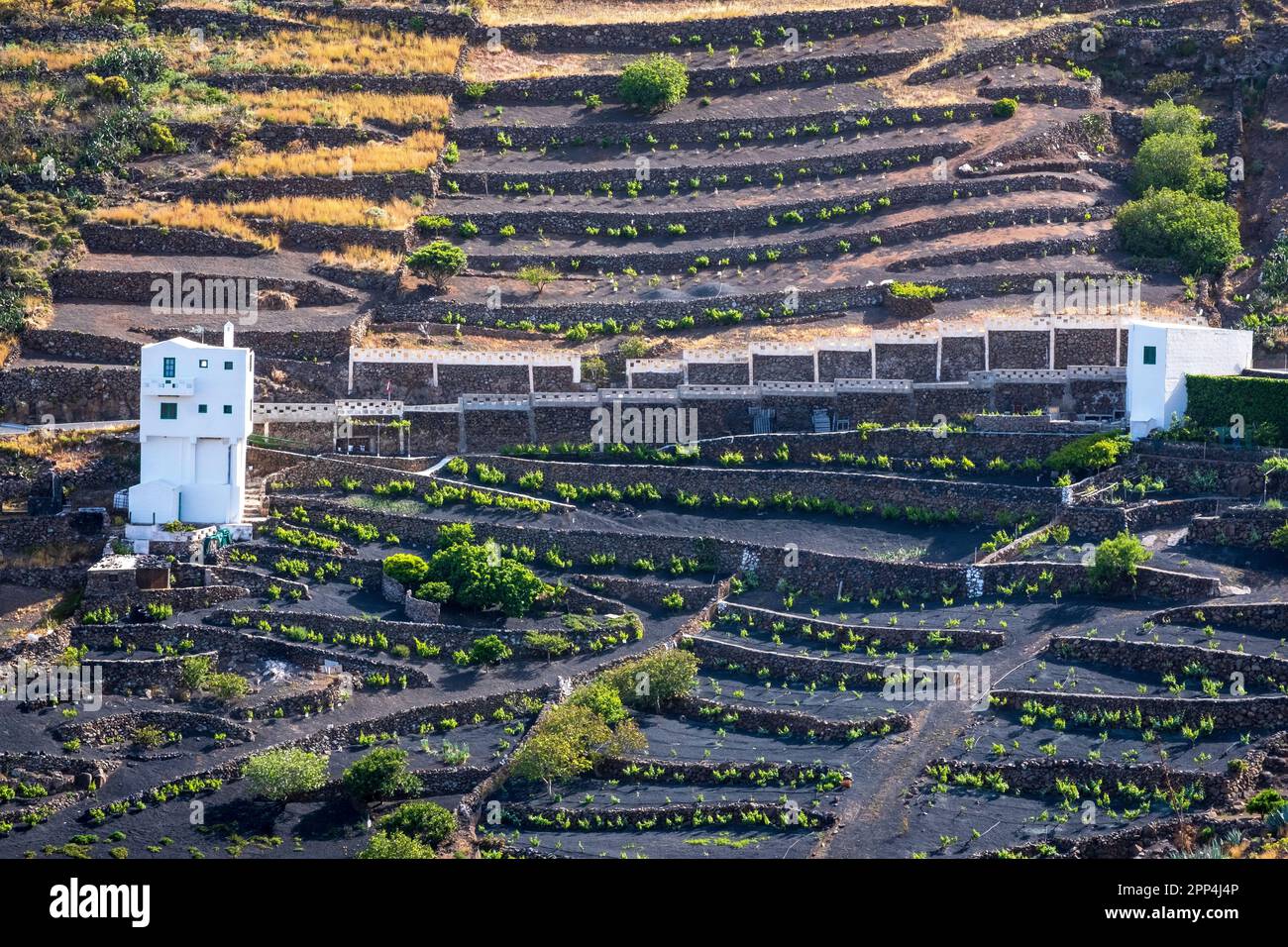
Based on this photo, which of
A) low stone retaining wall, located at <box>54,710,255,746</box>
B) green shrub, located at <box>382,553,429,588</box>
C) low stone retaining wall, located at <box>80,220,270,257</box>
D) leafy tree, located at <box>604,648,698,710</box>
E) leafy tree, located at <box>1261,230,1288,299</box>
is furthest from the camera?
low stone retaining wall, located at <box>80,220,270,257</box>

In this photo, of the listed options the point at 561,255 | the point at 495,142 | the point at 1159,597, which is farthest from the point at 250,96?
the point at 1159,597

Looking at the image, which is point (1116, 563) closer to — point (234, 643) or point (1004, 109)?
point (234, 643)

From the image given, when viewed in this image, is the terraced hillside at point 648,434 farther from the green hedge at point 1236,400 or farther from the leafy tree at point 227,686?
the leafy tree at point 227,686

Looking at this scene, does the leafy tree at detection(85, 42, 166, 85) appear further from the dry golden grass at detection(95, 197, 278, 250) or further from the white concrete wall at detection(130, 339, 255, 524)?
the white concrete wall at detection(130, 339, 255, 524)

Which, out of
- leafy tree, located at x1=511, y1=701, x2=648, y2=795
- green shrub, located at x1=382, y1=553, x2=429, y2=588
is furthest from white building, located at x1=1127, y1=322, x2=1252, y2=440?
green shrub, located at x1=382, y1=553, x2=429, y2=588

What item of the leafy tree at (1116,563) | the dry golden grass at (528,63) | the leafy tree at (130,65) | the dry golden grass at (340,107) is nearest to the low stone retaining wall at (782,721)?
the leafy tree at (1116,563)
